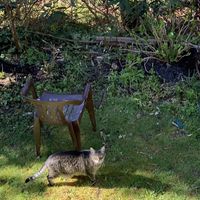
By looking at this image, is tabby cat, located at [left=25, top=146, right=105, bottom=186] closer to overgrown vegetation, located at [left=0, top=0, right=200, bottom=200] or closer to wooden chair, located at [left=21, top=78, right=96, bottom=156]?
overgrown vegetation, located at [left=0, top=0, right=200, bottom=200]

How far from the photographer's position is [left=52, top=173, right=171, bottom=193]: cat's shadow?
386 centimetres

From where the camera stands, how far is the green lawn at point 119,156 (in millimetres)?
3822

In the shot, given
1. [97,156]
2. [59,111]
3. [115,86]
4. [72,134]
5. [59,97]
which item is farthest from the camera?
[115,86]

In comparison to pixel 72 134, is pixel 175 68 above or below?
above

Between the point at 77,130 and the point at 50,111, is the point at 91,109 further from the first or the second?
the point at 50,111

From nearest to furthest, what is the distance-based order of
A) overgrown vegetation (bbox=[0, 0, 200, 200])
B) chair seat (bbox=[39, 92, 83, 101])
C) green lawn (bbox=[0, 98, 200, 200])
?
1. green lawn (bbox=[0, 98, 200, 200])
2. overgrown vegetation (bbox=[0, 0, 200, 200])
3. chair seat (bbox=[39, 92, 83, 101])

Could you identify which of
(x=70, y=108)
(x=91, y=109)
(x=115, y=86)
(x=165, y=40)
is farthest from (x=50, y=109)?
(x=165, y=40)

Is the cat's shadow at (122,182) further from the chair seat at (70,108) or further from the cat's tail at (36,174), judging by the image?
the chair seat at (70,108)

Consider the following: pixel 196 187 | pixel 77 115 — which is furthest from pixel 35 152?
pixel 196 187

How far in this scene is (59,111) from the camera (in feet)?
12.6

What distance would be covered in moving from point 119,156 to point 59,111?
0.81 meters

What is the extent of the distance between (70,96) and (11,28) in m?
2.04

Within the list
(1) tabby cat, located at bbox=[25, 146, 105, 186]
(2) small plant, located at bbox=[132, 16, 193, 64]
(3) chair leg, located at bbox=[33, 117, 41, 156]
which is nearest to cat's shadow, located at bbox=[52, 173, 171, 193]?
(1) tabby cat, located at bbox=[25, 146, 105, 186]

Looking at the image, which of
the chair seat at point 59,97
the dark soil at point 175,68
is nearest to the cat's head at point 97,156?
the chair seat at point 59,97
